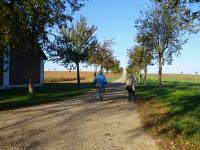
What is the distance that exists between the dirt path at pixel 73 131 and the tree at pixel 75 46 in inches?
919

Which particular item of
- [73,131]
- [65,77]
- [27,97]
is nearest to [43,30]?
[27,97]

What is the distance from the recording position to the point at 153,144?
9016 mm

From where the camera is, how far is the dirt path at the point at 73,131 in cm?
867

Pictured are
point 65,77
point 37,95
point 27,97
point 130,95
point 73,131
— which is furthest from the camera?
point 65,77

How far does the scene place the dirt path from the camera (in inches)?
341

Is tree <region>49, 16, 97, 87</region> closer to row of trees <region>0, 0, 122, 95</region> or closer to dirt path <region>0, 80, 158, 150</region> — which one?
row of trees <region>0, 0, 122, 95</region>

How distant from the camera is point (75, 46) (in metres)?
38.7

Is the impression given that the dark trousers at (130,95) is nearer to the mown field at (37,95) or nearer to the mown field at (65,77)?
the mown field at (37,95)

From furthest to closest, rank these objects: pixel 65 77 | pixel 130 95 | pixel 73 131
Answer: pixel 65 77
pixel 130 95
pixel 73 131

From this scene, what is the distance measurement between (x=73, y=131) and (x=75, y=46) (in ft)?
93.7

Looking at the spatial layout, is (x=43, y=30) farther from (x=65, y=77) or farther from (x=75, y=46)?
(x=65, y=77)

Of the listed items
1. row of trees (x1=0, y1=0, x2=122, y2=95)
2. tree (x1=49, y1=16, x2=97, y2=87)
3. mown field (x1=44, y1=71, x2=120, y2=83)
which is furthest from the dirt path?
mown field (x1=44, y1=71, x2=120, y2=83)

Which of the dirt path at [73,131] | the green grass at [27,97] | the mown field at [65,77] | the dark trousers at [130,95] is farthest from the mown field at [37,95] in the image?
the mown field at [65,77]

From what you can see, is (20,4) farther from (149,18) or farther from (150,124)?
(149,18)
